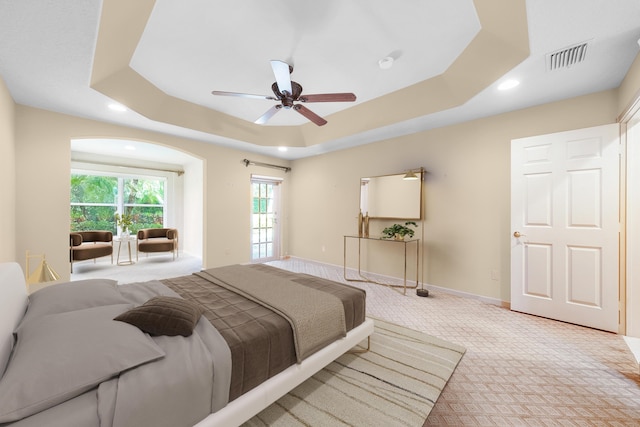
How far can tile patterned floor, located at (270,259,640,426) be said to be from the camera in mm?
1517

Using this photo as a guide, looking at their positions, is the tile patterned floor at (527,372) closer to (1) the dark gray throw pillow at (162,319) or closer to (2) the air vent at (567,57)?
(1) the dark gray throw pillow at (162,319)

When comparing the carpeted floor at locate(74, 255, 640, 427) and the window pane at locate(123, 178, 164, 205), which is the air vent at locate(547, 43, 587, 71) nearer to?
the carpeted floor at locate(74, 255, 640, 427)

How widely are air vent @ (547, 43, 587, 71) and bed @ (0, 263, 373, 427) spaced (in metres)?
2.68

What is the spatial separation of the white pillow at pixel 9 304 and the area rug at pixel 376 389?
122 centimetres

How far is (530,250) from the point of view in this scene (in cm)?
293

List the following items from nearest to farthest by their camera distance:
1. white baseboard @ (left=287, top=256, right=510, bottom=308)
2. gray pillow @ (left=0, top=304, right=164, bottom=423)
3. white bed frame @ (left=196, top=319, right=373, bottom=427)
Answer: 1. gray pillow @ (left=0, top=304, right=164, bottom=423)
2. white bed frame @ (left=196, top=319, right=373, bottom=427)
3. white baseboard @ (left=287, top=256, right=510, bottom=308)

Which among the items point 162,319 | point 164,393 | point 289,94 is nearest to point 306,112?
point 289,94

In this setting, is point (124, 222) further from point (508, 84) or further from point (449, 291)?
point (508, 84)

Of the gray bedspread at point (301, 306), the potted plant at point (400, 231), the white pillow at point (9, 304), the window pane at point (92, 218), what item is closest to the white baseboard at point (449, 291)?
the potted plant at point (400, 231)

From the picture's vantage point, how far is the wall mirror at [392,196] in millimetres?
3986

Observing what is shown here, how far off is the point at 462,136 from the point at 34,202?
580 centimetres

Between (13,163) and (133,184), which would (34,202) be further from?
(133,184)

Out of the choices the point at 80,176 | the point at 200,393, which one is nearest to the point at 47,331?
the point at 200,393

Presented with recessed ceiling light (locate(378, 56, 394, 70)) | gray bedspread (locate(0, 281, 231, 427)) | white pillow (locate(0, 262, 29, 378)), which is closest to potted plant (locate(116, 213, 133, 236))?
white pillow (locate(0, 262, 29, 378))
